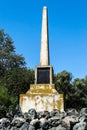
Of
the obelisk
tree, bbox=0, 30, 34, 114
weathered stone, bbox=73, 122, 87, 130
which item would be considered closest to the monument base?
the obelisk

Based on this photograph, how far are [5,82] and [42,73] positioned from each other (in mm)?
8908

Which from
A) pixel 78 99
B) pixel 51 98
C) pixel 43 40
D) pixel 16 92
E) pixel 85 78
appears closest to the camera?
pixel 51 98

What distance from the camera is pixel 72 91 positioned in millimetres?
37281

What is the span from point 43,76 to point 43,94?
3.65 ft

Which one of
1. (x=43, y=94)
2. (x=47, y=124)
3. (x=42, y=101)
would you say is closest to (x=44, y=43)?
(x=43, y=94)

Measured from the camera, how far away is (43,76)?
15242 millimetres

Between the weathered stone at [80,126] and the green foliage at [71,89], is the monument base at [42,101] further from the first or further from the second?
the green foliage at [71,89]

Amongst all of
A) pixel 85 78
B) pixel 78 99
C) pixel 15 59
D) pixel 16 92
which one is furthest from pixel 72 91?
pixel 16 92

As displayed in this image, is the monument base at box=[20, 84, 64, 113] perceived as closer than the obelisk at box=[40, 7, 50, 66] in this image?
Yes

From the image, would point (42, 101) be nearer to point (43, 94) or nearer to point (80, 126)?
point (43, 94)

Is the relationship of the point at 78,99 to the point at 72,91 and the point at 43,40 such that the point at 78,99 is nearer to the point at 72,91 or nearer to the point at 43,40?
the point at 72,91

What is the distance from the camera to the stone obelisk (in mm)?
14281

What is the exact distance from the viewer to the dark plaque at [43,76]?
15.2 metres

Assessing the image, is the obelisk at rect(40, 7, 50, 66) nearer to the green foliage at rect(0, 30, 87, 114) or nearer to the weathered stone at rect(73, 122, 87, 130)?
the weathered stone at rect(73, 122, 87, 130)
